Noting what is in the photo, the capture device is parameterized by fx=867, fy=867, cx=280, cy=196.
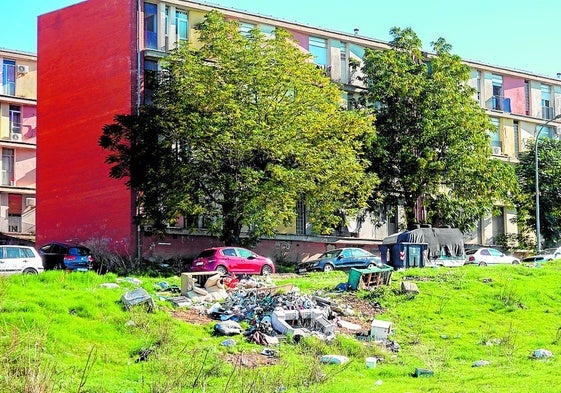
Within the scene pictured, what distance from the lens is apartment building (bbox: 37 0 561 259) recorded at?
44438 mm

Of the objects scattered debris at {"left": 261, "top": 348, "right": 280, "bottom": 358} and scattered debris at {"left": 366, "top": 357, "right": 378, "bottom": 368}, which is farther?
scattered debris at {"left": 261, "top": 348, "right": 280, "bottom": 358}

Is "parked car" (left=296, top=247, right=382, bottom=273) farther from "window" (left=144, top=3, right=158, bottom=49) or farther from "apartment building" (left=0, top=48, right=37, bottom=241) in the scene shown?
"apartment building" (left=0, top=48, right=37, bottom=241)

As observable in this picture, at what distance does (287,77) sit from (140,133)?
738 cm

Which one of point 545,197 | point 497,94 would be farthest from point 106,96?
point 497,94

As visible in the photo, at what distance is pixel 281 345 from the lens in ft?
66.6

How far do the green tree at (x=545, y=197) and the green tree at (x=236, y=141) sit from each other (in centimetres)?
1918

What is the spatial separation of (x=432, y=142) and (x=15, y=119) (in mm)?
27248

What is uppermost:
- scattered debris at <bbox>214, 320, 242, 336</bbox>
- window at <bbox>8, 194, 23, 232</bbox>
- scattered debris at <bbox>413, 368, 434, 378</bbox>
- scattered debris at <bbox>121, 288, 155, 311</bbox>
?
window at <bbox>8, 194, 23, 232</bbox>

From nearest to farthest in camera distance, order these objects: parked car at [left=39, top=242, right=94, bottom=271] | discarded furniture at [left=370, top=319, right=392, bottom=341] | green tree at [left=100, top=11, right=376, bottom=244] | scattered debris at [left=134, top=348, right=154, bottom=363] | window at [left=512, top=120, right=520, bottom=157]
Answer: scattered debris at [left=134, top=348, right=154, bottom=363] < discarded furniture at [left=370, top=319, right=392, bottom=341] < parked car at [left=39, top=242, right=94, bottom=271] < green tree at [left=100, top=11, right=376, bottom=244] < window at [left=512, top=120, right=520, bottom=157]

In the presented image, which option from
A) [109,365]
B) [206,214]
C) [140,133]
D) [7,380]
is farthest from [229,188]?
[7,380]

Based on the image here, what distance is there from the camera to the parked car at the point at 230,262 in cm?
3556

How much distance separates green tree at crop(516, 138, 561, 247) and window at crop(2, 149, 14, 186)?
3299 centimetres

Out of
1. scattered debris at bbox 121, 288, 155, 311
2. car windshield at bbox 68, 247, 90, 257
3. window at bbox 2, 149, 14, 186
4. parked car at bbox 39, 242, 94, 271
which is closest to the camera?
scattered debris at bbox 121, 288, 155, 311

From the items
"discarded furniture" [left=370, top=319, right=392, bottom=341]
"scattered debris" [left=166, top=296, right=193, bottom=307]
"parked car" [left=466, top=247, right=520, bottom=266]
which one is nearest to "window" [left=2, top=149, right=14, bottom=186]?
"parked car" [left=466, top=247, right=520, bottom=266]
